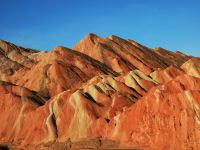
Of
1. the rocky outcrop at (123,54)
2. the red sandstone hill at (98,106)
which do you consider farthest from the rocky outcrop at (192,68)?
the rocky outcrop at (123,54)

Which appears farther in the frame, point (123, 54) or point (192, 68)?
point (123, 54)

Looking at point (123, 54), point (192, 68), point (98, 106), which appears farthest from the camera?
point (123, 54)

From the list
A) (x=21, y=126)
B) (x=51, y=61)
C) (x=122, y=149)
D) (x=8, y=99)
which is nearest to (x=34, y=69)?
(x=51, y=61)

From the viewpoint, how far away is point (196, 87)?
74688 mm

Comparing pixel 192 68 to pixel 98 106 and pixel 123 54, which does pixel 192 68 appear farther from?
pixel 98 106

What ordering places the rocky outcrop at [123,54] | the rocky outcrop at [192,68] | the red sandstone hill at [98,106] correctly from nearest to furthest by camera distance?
the red sandstone hill at [98,106] < the rocky outcrop at [192,68] < the rocky outcrop at [123,54]

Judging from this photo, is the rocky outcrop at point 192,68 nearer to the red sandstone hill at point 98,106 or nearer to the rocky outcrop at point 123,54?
the red sandstone hill at point 98,106

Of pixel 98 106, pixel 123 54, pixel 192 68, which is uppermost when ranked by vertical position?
pixel 123 54

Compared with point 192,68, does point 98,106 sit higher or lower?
lower

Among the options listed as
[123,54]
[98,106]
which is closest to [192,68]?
[123,54]

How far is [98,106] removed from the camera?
265 ft

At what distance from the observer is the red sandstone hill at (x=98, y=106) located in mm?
63594

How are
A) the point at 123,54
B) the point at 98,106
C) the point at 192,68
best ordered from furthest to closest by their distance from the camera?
the point at 123,54, the point at 192,68, the point at 98,106

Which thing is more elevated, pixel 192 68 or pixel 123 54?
pixel 123 54
